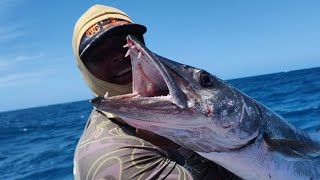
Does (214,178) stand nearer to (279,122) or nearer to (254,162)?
(254,162)

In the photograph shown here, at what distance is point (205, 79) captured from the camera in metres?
2.95

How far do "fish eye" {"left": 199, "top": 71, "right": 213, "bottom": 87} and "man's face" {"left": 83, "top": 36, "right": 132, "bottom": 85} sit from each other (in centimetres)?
68

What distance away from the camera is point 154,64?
2.73 m

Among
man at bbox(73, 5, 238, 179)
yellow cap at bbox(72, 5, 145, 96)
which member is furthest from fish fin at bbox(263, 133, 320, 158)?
yellow cap at bbox(72, 5, 145, 96)

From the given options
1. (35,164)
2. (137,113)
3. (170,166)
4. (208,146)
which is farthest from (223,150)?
(35,164)

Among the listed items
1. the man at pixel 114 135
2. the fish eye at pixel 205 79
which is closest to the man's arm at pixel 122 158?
the man at pixel 114 135

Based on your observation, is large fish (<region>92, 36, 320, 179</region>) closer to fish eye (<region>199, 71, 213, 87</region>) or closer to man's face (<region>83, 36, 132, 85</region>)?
fish eye (<region>199, 71, 213, 87</region>)

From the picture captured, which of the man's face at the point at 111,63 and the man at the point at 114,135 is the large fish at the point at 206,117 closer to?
the man at the point at 114,135

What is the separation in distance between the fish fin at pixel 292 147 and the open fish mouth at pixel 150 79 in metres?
0.76

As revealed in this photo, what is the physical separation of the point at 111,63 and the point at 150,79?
0.69 meters

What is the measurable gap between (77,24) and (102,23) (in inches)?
9.7

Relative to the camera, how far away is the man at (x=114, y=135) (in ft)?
9.62

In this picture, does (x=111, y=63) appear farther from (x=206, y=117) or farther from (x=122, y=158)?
(x=206, y=117)

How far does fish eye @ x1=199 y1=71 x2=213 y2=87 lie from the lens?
292cm
